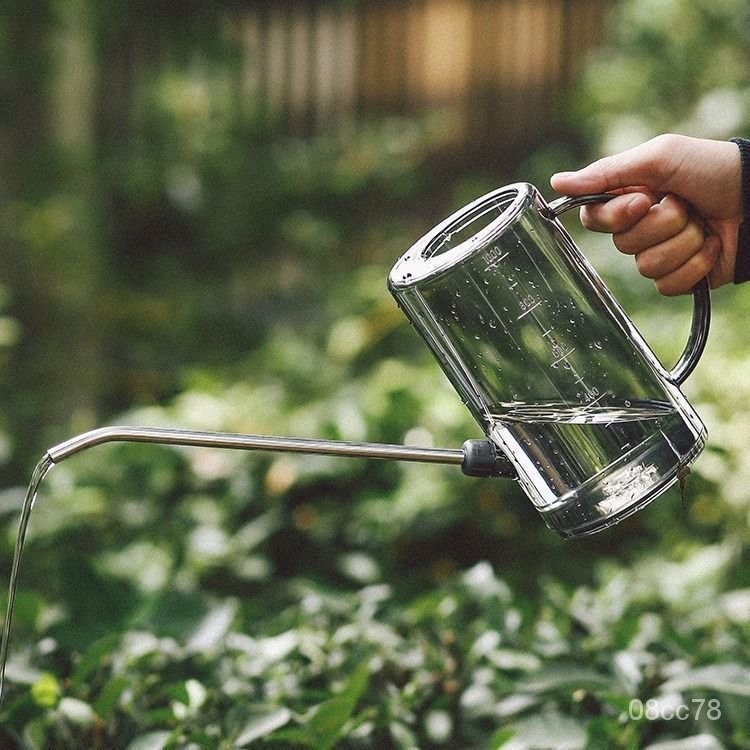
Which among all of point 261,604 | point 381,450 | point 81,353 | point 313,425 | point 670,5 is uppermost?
point 670,5

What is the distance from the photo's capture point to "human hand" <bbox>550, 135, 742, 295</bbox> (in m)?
1.23

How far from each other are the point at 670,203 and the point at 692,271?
11 centimetres

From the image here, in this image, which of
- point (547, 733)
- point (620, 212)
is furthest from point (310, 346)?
point (620, 212)

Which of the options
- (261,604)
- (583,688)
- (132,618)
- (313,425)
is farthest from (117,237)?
(583,688)

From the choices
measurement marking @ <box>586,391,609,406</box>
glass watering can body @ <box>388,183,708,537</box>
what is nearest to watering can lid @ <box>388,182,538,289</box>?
glass watering can body @ <box>388,183,708,537</box>

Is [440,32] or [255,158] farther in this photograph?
[440,32]

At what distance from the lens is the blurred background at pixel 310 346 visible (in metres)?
1.58

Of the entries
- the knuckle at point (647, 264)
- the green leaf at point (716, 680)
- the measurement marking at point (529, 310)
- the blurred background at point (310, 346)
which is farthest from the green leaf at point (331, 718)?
the knuckle at point (647, 264)

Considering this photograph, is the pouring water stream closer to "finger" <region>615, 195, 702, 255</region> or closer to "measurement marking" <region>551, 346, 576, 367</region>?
"measurement marking" <region>551, 346, 576, 367</region>

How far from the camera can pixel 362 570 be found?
2240 mm

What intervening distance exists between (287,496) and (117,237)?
10.7 feet

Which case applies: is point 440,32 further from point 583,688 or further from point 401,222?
point 583,688

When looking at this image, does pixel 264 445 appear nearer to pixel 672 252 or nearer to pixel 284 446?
pixel 284 446

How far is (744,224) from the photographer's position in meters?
1.29
